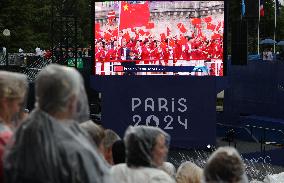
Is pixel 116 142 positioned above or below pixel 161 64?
below

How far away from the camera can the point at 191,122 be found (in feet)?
51.3

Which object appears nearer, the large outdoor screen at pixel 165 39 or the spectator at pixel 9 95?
the spectator at pixel 9 95

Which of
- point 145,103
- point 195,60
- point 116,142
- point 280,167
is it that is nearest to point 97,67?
point 145,103

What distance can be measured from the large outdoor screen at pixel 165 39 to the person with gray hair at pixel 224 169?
11.8 meters

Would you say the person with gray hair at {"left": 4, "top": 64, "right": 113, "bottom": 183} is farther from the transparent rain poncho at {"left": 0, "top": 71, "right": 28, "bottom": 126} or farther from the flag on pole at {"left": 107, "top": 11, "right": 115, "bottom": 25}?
the flag on pole at {"left": 107, "top": 11, "right": 115, "bottom": 25}

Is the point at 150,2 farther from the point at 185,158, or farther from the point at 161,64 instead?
the point at 185,158

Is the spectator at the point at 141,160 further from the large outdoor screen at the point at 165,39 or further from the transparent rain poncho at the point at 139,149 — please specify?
the large outdoor screen at the point at 165,39

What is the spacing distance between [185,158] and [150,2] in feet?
12.6

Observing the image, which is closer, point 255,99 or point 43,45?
point 255,99

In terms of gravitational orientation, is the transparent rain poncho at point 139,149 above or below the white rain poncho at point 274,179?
above

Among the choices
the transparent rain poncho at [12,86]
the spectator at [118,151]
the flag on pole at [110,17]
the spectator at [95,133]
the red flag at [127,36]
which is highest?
the flag on pole at [110,17]

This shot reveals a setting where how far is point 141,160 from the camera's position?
3.45 m

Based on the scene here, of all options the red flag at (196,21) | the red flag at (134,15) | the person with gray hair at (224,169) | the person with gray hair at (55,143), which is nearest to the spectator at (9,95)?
the person with gray hair at (55,143)

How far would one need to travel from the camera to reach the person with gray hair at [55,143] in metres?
2.67
